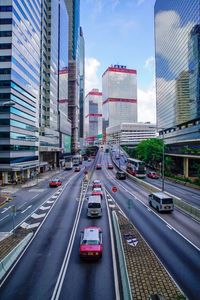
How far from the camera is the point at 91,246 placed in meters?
15.3

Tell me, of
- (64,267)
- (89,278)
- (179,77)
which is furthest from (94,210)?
(179,77)

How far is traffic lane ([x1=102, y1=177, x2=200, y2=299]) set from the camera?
12.4 meters

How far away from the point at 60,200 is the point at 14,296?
889 inches

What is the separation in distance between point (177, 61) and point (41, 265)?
4095 inches

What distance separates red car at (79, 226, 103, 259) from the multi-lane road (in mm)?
516

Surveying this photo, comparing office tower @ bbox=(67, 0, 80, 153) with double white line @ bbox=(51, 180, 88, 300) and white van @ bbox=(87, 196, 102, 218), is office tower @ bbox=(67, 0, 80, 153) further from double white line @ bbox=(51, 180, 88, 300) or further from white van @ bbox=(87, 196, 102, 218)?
double white line @ bbox=(51, 180, 88, 300)

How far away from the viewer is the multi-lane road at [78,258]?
38.5 feet

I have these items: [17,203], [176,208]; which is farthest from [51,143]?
[176,208]

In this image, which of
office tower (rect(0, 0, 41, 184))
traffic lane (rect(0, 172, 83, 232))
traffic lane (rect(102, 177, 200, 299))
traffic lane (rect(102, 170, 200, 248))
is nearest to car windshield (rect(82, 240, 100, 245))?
traffic lane (rect(102, 177, 200, 299))

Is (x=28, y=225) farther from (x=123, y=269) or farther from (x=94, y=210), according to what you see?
(x=123, y=269)

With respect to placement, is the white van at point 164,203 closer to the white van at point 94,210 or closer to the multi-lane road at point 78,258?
the multi-lane road at point 78,258

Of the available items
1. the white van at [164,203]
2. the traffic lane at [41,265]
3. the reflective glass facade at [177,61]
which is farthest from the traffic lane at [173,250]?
the reflective glass facade at [177,61]

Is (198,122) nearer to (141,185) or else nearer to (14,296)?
(141,185)

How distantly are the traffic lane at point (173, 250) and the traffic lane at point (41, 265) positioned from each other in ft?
24.2
